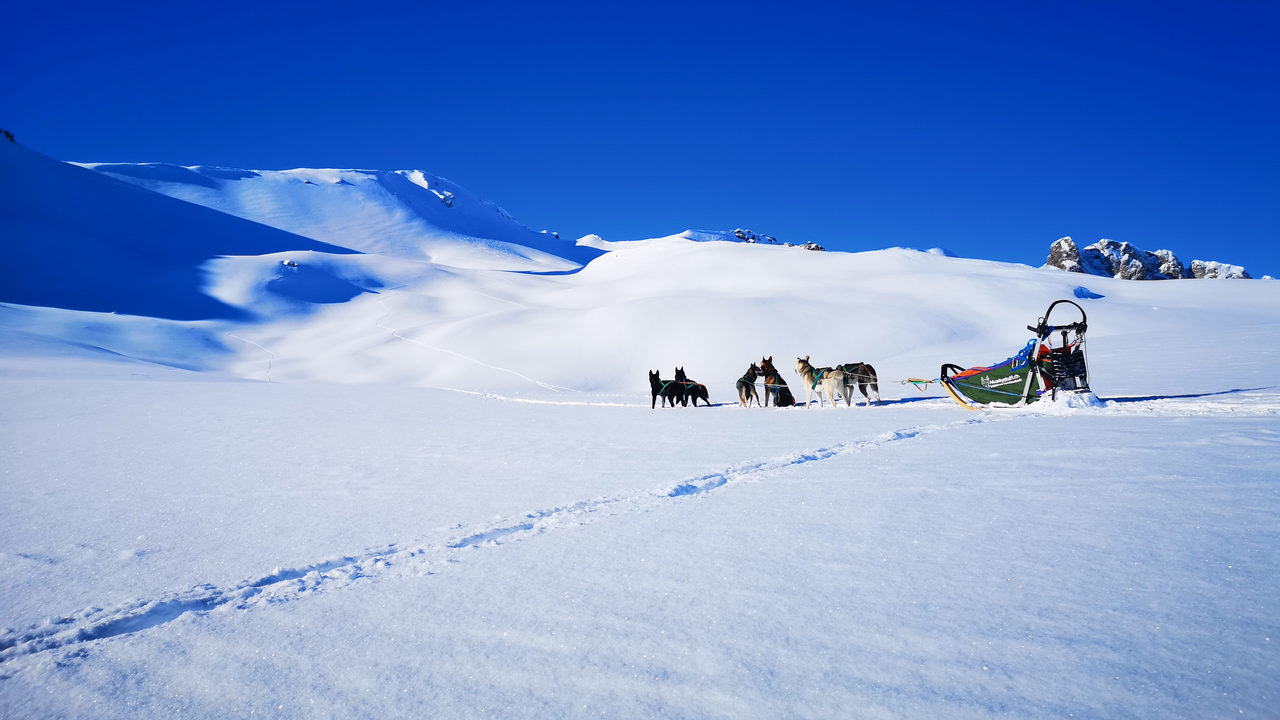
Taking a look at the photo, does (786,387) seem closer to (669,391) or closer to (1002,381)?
(669,391)

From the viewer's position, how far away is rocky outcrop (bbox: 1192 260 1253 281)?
8462 cm

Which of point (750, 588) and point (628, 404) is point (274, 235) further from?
point (750, 588)

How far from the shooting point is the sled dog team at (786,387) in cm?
1233

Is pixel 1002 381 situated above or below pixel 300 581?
above

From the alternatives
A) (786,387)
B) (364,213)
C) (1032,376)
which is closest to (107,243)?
(364,213)

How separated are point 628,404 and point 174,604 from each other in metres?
12.3

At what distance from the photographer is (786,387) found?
43.8 ft

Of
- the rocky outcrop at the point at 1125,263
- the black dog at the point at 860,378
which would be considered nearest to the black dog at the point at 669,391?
the black dog at the point at 860,378

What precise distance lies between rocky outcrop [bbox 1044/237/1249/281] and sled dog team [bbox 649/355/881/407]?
260ft

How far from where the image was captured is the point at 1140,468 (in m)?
5.06

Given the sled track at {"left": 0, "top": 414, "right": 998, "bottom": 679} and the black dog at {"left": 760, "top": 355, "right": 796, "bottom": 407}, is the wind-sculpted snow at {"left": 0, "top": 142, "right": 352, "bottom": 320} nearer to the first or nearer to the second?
the black dog at {"left": 760, "top": 355, "right": 796, "bottom": 407}

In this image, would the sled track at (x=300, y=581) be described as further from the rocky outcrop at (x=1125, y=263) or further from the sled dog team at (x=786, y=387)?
the rocky outcrop at (x=1125, y=263)

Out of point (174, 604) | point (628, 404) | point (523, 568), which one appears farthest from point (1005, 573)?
point (628, 404)

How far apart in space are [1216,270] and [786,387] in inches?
4234
